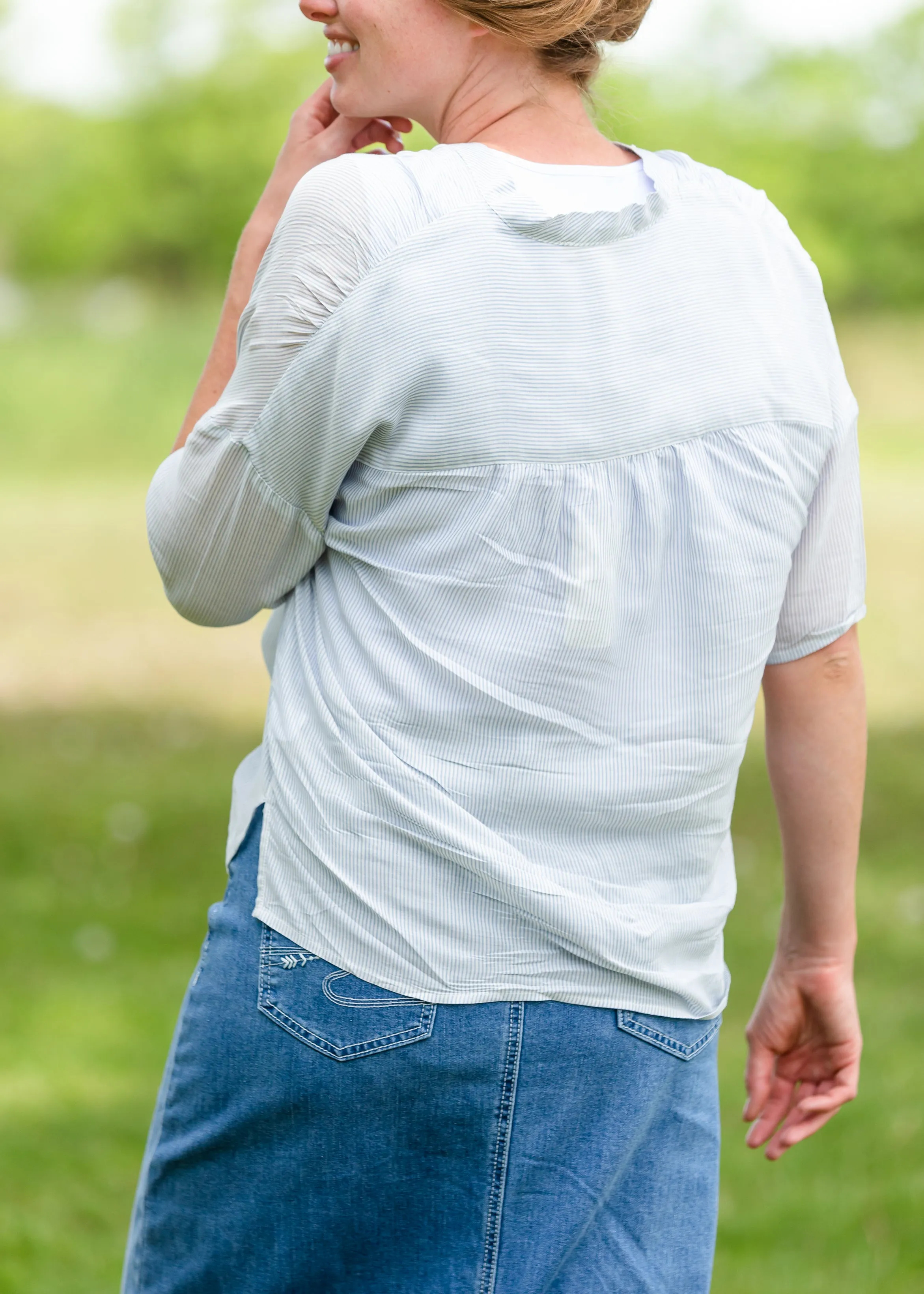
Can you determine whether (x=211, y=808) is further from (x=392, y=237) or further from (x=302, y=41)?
(x=302, y=41)

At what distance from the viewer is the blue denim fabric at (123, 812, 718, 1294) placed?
1.22 metres

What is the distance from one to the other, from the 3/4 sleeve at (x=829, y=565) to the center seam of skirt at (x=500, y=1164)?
44 centimetres

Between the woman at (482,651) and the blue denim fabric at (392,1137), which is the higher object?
the woman at (482,651)

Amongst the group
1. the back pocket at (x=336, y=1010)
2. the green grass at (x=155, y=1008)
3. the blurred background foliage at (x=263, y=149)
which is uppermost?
the back pocket at (x=336, y=1010)

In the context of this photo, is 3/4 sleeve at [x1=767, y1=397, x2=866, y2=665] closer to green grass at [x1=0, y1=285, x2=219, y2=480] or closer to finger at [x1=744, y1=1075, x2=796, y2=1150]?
finger at [x1=744, y1=1075, x2=796, y2=1150]

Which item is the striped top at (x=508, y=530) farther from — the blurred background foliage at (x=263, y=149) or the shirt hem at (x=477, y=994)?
the blurred background foliage at (x=263, y=149)

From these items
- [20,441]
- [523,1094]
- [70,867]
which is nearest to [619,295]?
[523,1094]

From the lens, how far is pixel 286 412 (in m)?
1.21

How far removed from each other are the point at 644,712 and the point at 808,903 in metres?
0.41

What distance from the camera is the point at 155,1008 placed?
3.90 m

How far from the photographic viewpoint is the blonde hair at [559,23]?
1.23 metres

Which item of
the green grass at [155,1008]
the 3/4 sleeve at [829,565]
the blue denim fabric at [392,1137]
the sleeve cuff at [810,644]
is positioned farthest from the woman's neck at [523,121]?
the green grass at [155,1008]

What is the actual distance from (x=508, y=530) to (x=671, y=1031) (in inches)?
18.1

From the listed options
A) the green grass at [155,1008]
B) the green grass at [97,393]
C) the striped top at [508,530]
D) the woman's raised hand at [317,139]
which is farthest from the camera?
the green grass at [97,393]
